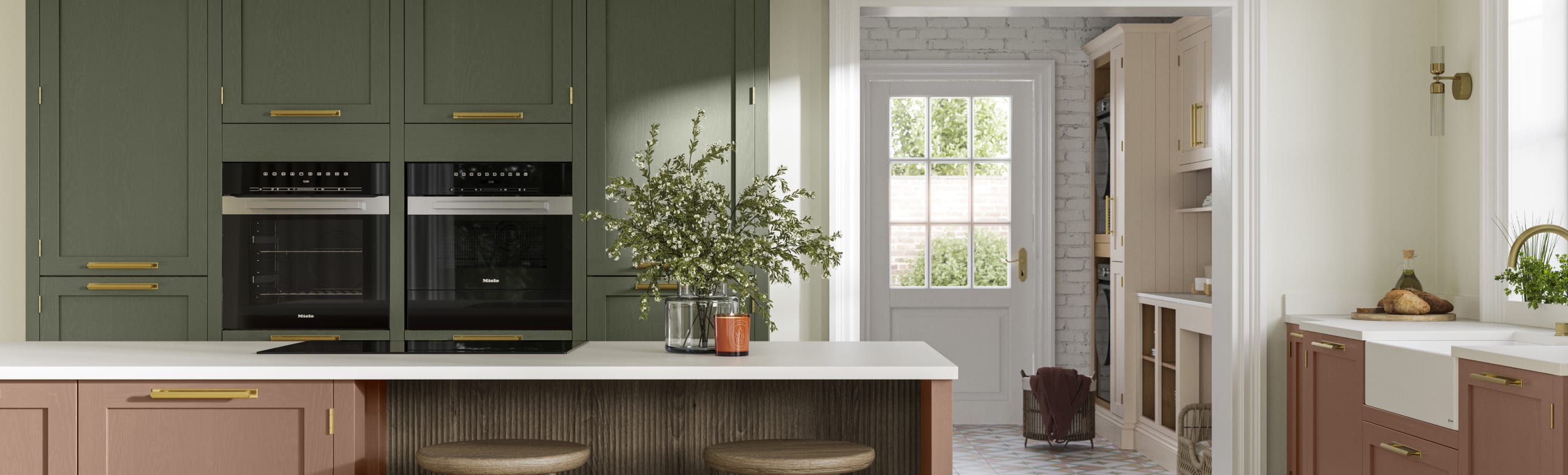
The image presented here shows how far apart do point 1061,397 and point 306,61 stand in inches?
139

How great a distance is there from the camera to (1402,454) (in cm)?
309

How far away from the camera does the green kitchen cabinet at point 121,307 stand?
3.59 metres

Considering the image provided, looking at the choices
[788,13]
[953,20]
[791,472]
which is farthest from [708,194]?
[953,20]

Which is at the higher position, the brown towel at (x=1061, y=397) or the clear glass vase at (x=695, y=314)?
the clear glass vase at (x=695, y=314)

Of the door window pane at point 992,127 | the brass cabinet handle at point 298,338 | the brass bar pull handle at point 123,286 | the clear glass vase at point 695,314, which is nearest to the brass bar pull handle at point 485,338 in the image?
the brass cabinet handle at point 298,338

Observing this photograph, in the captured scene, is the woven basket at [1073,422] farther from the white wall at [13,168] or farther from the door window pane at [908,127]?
the white wall at [13,168]

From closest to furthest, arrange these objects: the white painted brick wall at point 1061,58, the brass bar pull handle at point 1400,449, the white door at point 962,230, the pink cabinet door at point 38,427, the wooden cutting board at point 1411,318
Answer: the pink cabinet door at point 38,427 → the brass bar pull handle at point 1400,449 → the wooden cutting board at point 1411,318 → the white painted brick wall at point 1061,58 → the white door at point 962,230

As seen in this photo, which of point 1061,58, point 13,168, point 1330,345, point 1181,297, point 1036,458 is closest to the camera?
point 1330,345

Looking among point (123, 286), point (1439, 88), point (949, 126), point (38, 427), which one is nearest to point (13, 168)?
point (123, 286)

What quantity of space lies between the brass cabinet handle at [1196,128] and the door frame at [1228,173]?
0.80 metres

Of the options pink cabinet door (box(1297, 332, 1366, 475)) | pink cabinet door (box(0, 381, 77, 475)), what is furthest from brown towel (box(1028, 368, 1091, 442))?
pink cabinet door (box(0, 381, 77, 475))

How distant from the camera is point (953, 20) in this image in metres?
5.72

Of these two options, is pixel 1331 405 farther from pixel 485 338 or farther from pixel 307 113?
pixel 307 113

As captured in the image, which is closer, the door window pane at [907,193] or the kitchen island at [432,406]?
the kitchen island at [432,406]
